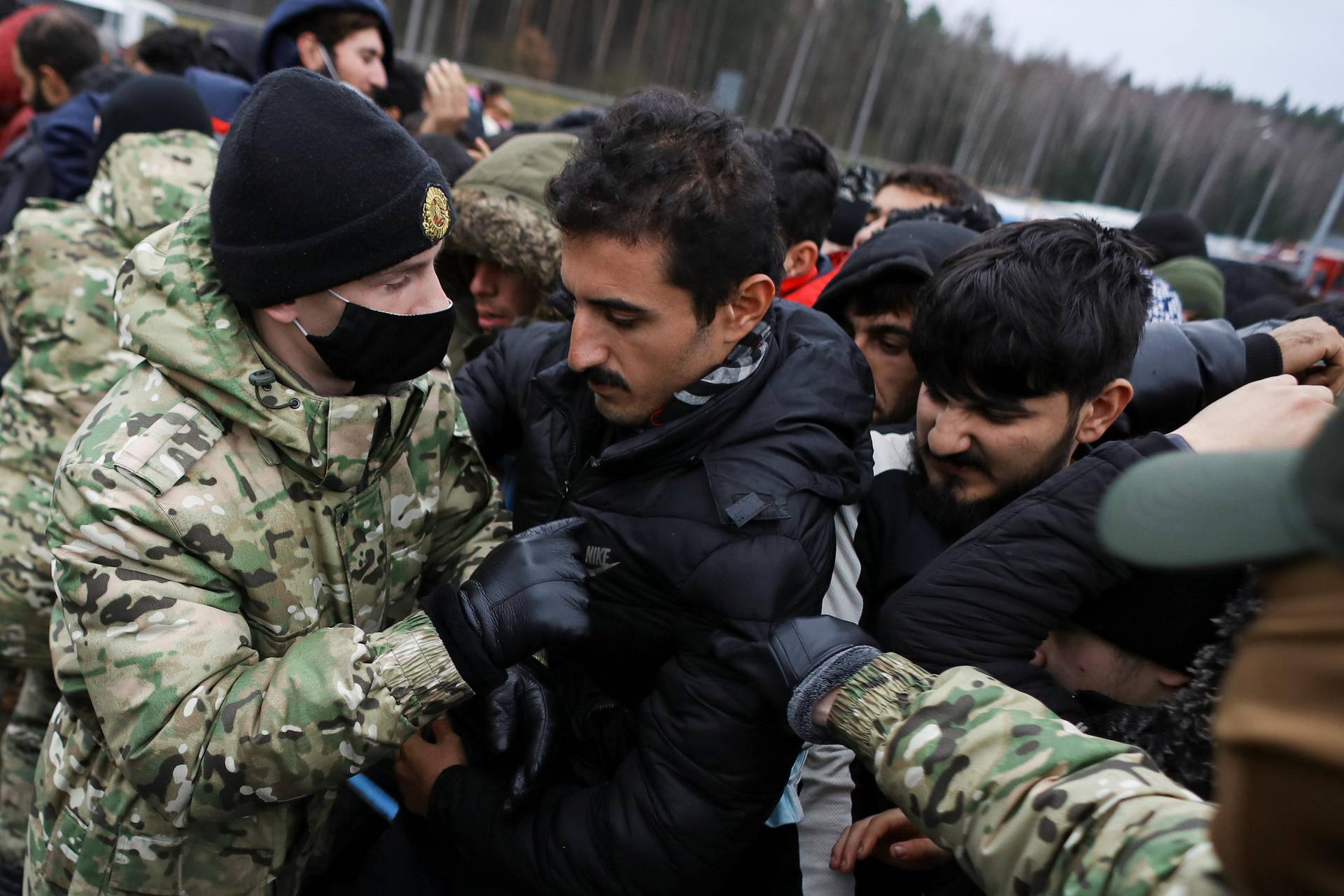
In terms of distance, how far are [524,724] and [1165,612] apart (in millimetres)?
1243

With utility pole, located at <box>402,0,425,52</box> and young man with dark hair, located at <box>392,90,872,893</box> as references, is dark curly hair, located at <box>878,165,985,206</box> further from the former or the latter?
utility pole, located at <box>402,0,425,52</box>

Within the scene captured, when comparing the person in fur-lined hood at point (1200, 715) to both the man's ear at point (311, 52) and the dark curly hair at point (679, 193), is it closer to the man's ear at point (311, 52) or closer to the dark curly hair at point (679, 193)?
the dark curly hair at point (679, 193)

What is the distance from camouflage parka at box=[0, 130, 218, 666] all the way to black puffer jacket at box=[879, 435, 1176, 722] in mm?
2638

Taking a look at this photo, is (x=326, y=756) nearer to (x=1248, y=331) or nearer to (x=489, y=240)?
(x=489, y=240)

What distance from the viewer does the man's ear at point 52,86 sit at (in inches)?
215

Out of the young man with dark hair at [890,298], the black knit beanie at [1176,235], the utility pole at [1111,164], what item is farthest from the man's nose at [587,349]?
the utility pole at [1111,164]

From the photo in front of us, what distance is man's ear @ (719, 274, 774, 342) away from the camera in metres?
1.72

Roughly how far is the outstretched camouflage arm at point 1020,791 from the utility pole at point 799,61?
37.8m

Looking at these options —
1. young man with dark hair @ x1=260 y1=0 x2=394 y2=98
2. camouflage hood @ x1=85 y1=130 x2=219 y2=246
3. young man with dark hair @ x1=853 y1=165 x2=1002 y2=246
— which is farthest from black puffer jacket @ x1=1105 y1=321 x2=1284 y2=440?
Result: young man with dark hair @ x1=260 y1=0 x2=394 y2=98

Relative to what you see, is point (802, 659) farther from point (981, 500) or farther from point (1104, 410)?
point (1104, 410)

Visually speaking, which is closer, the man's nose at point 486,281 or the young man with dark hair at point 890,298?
the young man with dark hair at point 890,298

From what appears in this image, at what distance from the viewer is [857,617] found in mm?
1806

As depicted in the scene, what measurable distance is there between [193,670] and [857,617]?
1260 millimetres

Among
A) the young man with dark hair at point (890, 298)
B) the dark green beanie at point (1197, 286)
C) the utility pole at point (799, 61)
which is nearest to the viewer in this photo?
the young man with dark hair at point (890, 298)
